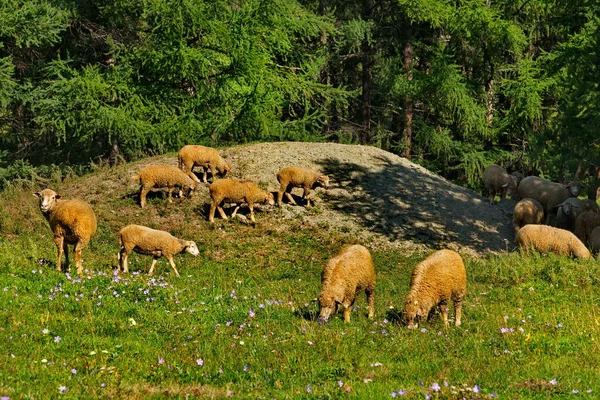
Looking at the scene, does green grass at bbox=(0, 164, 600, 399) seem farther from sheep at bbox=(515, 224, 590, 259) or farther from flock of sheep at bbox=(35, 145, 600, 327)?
sheep at bbox=(515, 224, 590, 259)

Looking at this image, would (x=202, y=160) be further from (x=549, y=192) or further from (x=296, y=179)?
(x=549, y=192)

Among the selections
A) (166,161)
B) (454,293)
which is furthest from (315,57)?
(454,293)

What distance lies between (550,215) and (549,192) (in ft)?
4.50

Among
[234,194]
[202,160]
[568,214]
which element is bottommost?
[568,214]

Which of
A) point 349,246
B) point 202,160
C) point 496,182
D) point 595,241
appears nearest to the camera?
point 349,246

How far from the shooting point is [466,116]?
132ft

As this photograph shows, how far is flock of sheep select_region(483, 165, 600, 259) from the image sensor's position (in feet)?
69.2

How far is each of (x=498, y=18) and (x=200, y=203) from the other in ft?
73.2

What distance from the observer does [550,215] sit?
1076 inches

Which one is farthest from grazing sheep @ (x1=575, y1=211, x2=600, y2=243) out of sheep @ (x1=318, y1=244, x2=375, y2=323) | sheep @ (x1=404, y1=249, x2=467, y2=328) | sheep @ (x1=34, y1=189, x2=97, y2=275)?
sheep @ (x1=34, y1=189, x2=97, y2=275)

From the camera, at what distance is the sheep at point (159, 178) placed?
80.8 ft

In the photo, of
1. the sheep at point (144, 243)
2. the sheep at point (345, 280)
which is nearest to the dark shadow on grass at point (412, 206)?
the sheep at point (144, 243)

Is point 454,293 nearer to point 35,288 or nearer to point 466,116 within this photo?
point 35,288

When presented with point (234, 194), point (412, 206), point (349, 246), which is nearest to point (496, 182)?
point (412, 206)
